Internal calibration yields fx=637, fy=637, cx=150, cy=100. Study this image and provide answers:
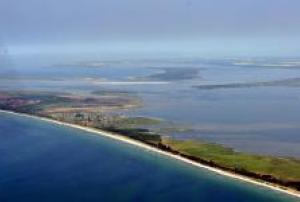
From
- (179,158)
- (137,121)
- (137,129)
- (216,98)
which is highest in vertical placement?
(216,98)

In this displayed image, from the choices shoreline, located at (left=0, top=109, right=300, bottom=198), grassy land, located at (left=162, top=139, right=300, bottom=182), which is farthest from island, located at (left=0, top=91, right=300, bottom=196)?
shoreline, located at (left=0, top=109, right=300, bottom=198)

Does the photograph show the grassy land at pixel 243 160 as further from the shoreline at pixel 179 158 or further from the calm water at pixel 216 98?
the calm water at pixel 216 98

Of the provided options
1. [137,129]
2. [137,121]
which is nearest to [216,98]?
[137,121]

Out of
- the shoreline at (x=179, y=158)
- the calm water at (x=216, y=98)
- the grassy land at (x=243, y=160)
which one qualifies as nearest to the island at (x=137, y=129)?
the grassy land at (x=243, y=160)

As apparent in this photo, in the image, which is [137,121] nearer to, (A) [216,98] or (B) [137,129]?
(B) [137,129]

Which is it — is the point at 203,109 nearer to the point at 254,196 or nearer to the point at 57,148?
the point at 57,148

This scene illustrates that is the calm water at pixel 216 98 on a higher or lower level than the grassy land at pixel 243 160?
higher

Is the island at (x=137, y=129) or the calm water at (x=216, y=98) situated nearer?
the island at (x=137, y=129)

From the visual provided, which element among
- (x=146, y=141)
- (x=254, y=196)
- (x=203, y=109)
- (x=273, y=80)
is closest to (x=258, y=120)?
(x=203, y=109)
